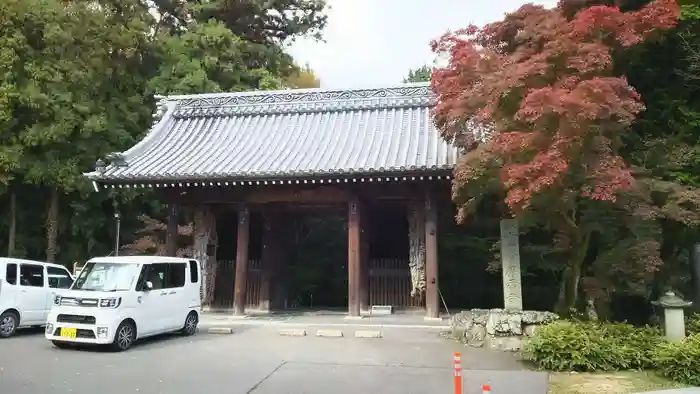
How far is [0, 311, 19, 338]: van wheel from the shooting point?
38.1ft

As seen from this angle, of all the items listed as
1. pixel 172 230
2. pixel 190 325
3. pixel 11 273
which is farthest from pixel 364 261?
pixel 11 273

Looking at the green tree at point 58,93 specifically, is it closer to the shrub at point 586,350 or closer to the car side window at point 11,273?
the car side window at point 11,273

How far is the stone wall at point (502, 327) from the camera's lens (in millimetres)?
10438

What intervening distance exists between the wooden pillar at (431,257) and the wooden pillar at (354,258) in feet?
6.07

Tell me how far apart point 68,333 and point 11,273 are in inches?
116

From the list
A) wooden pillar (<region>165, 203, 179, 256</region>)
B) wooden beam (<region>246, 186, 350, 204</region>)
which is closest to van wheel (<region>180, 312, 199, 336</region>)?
wooden pillar (<region>165, 203, 179, 256</region>)

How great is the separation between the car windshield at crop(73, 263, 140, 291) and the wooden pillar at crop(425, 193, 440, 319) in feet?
24.1

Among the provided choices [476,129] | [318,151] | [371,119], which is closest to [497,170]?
[476,129]

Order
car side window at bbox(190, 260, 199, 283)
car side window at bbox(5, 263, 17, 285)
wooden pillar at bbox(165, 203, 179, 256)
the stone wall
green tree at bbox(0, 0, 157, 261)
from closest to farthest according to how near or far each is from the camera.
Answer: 1. the stone wall
2. car side window at bbox(5, 263, 17, 285)
3. car side window at bbox(190, 260, 199, 283)
4. wooden pillar at bbox(165, 203, 179, 256)
5. green tree at bbox(0, 0, 157, 261)

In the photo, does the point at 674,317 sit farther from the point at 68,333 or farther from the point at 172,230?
the point at 172,230

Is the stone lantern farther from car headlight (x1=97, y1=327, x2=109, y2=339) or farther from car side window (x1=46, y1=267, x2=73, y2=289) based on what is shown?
car side window (x1=46, y1=267, x2=73, y2=289)

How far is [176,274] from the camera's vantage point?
11.9 m

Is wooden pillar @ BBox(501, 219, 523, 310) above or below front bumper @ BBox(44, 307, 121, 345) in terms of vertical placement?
above

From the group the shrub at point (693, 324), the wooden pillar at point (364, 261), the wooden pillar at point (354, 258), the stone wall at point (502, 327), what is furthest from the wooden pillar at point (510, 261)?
the wooden pillar at point (364, 261)
